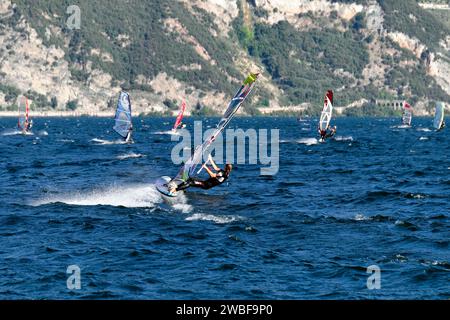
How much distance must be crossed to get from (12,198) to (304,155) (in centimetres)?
4509

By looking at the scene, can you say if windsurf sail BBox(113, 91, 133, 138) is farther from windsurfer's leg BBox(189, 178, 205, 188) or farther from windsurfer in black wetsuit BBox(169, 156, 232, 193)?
windsurfer's leg BBox(189, 178, 205, 188)

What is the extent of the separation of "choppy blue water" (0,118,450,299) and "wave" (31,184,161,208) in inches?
3.4

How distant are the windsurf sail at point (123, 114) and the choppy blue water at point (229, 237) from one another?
27585 mm

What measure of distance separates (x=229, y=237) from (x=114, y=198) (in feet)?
44.0

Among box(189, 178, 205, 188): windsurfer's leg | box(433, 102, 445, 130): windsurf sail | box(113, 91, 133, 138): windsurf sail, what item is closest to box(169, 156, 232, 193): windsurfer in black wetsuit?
box(189, 178, 205, 188): windsurfer's leg

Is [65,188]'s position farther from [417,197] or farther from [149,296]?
[149,296]

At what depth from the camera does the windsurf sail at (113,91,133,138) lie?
87375 millimetres

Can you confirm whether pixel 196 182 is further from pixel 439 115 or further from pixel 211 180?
pixel 439 115

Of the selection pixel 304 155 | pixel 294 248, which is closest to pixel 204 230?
pixel 294 248

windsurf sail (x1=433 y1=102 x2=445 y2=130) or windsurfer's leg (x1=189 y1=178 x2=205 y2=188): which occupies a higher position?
windsurf sail (x1=433 y1=102 x2=445 y2=130)

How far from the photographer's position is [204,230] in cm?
3491

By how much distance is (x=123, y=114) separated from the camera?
91.7 m

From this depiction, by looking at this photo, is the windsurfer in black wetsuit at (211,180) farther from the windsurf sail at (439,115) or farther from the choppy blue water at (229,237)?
the windsurf sail at (439,115)
